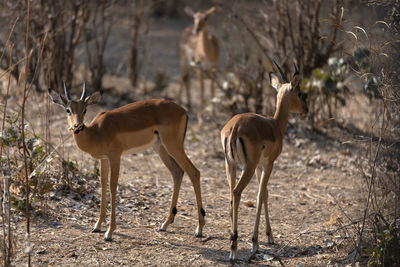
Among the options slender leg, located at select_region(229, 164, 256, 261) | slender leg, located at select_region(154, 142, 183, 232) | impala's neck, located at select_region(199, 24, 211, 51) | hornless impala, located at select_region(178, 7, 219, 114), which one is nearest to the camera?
slender leg, located at select_region(229, 164, 256, 261)

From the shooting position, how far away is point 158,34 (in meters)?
16.9

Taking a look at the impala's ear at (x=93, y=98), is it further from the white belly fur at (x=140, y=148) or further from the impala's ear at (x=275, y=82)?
the impala's ear at (x=275, y=82)

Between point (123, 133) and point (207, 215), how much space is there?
4.76ft

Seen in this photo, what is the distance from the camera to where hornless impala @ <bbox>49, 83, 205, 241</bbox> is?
17.2 feet

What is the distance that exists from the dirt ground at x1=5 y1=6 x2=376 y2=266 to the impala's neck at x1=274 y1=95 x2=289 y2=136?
0.67 m

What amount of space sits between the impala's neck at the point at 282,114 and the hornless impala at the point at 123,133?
88 centimetres

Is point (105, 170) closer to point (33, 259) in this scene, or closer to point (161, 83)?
point (33, 259)

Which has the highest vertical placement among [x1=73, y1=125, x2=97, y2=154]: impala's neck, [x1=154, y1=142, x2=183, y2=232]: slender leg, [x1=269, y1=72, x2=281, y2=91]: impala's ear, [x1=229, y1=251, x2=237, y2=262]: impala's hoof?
[x1=269, y1=72, x2=281, y2=91]: impala's ear

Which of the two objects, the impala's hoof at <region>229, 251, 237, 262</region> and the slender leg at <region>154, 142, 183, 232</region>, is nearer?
the impala's hoof at <region>229, 251, 237, 262</region>

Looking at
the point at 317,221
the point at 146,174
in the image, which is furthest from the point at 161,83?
the point at 317,221

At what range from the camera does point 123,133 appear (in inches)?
213

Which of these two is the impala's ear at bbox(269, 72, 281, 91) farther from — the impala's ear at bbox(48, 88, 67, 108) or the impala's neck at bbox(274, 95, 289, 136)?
the impala's ear at bbox(48, 88, 67, 108)

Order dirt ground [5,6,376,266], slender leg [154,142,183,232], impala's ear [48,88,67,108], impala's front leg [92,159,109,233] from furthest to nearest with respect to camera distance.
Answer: slender leg [154,142,183,232] < impala's front leg [92,159,109,233] < impala's ear [48,88,67,108] < dirt ground [5,6,376,266]

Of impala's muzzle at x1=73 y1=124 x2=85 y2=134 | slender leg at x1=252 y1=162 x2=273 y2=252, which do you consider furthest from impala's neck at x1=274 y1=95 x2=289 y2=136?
impala's muzzle at x1=73 y1=124 x2=85 y2=134
